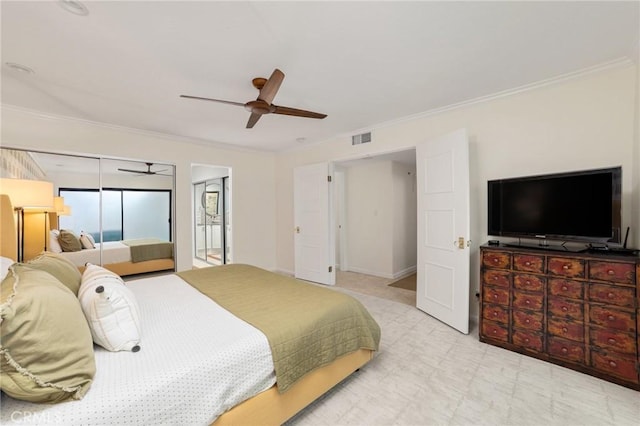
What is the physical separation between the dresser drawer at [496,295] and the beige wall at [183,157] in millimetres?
4017

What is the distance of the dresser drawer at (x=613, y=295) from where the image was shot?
6.23 ft

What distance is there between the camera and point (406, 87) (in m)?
2.71

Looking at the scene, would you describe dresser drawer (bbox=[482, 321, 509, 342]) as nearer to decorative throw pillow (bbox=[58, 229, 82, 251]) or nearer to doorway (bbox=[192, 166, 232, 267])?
doorway (bbox=[192, 166, 232, 267])

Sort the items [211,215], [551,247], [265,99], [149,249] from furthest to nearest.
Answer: [211,215], [149,249], [551,247], [265,99]

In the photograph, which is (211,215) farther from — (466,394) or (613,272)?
(613,272)

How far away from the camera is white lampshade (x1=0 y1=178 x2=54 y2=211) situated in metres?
2.48

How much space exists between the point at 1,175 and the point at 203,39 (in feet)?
9.11

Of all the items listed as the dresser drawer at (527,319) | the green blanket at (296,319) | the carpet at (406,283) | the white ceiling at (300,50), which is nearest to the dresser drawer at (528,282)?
the dresser drawer at (527,319)

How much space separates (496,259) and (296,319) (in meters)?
1.98

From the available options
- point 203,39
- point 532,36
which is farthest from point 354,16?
point 532,36


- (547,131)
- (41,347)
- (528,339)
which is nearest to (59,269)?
(41,347)

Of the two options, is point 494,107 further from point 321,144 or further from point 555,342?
point 321,144

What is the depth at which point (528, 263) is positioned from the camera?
233cm

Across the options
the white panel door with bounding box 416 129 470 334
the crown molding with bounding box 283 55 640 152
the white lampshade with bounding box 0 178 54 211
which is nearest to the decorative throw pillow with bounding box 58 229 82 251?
the white lampshade with bounding box 0 178 54 211
